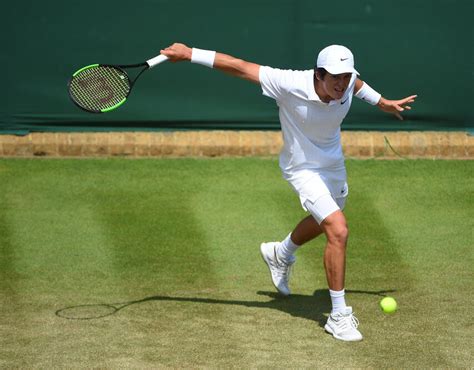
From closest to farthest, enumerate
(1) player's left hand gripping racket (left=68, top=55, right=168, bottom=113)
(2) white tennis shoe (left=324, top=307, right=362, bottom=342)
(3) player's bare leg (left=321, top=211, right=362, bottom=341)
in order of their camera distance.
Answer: (2) white tennis shoe (left=324, top=307, right=362, bottom=342), (3) player's bare leg (left=321, top=211, right=362, bottom=341), (1) player's left hand gripping racket (left=68, top=55, right=168, bottom=113)

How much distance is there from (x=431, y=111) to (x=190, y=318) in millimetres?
5504

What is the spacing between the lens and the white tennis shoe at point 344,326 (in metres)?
6.95

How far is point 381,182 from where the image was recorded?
36.4ft

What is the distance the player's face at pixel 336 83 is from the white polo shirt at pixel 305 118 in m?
0.09

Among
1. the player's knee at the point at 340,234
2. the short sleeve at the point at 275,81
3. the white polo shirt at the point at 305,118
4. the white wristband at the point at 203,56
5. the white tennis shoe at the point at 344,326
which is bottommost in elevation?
the white tennis shoe at the point at 344,326

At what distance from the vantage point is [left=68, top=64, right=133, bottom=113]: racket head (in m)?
7.57

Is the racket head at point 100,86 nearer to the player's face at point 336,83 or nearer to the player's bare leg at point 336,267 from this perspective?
the player's face at point 336,83

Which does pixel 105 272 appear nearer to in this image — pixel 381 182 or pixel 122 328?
pixel 122 328

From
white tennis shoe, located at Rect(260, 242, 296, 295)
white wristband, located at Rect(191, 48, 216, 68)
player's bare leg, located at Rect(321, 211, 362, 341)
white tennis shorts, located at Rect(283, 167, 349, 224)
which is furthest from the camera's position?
white tennis shoe, located at Rect(260, 242, 296, 295)

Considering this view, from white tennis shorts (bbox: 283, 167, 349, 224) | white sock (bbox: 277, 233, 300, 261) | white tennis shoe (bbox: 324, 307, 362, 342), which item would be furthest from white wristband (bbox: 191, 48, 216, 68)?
white tennis shoe (bbox: 324, 307, 362, 342)

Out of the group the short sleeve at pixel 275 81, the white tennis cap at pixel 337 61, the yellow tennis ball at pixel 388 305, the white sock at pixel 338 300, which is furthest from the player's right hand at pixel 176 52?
the yellow tennis ball at pixel 388 305

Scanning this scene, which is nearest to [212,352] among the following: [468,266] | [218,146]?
[468,266]

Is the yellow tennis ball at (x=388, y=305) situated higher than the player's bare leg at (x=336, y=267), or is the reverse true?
the player's bare leg at (x=336, y=267)

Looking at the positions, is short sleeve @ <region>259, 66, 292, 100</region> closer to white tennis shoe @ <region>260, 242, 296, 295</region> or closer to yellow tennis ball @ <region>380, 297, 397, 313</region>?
white tennis shoe @ <region>260, 242, 296, 295</region>
